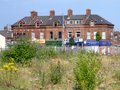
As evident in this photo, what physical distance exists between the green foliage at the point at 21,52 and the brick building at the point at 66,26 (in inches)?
2529

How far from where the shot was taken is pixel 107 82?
57.7ft

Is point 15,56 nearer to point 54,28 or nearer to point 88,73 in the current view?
point 88,73

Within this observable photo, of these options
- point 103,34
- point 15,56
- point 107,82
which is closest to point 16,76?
point 107,82

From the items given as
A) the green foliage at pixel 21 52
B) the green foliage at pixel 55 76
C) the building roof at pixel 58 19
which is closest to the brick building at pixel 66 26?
the building roof at pixel 58 19

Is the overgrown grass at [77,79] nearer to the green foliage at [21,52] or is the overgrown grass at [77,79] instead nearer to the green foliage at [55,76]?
the green foliage at [55,76]

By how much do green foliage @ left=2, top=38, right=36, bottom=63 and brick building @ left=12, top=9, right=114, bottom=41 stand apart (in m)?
64.2

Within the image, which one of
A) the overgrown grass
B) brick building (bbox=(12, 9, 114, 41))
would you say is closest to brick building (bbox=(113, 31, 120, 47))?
brick building (bbox=(12, 9, 114, 41))

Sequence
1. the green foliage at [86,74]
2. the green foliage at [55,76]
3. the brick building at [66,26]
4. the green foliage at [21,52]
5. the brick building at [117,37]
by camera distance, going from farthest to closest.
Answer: the brick building at [117,37] → the brick building at [66,26] → the green foliage at [21,52] → the green foliage at [55,76] → the green foliage at [86,74]

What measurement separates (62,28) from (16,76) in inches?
3021

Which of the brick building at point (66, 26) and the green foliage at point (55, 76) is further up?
the brick building at point (66, 26)

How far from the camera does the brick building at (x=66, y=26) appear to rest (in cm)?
9131

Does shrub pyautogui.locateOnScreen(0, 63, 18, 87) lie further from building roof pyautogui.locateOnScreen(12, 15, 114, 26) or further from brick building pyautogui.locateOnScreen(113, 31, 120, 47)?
brick building pyautogui.locateOnScreen(113, 31, 120, 47)

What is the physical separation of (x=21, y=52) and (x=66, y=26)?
226 feet

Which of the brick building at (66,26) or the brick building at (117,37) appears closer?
the brick building at (66,26)
